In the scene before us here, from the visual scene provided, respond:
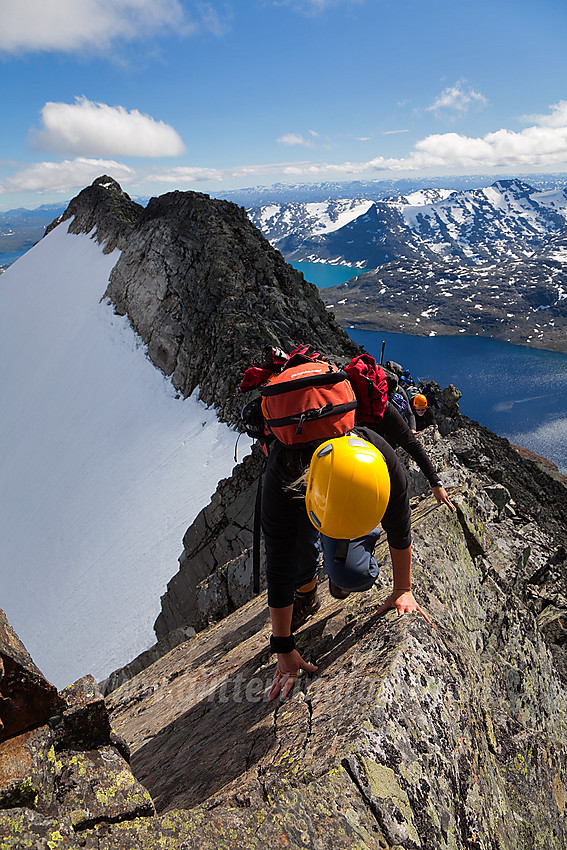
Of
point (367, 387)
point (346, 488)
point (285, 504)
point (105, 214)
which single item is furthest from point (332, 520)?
point (105, 214)

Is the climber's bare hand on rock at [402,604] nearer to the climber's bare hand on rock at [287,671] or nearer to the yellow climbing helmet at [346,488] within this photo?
the climber's bare hand on rock at [287,671]

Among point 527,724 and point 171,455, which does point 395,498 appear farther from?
point 171,455

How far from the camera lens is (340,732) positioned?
130 inches

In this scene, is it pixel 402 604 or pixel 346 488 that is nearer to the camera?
pixel 346 488

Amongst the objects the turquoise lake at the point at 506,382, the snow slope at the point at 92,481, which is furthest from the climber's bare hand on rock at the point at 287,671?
the turquoise lake at the point at 506,382

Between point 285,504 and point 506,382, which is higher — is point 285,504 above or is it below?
above

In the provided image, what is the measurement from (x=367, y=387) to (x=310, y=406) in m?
1.17

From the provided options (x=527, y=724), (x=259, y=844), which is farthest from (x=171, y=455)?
(x=259, y=844)

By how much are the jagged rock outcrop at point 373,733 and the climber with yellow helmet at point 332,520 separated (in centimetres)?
50

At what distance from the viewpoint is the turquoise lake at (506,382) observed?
112562mm

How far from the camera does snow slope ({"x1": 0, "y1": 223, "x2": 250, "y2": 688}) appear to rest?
669 inches

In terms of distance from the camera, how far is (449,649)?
4.37 meters

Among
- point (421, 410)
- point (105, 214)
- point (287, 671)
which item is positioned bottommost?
point (421, 410)

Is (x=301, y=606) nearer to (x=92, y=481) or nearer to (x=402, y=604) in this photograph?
(x=402, y=604)
